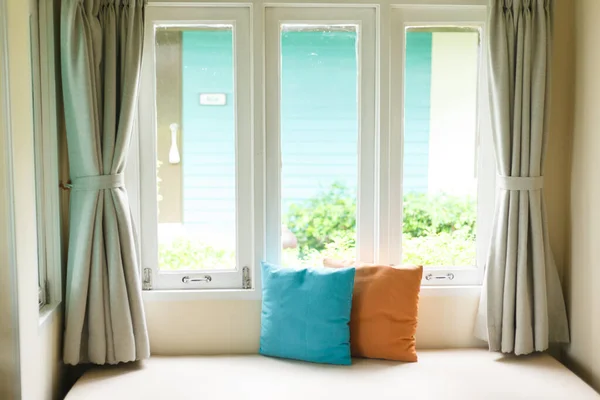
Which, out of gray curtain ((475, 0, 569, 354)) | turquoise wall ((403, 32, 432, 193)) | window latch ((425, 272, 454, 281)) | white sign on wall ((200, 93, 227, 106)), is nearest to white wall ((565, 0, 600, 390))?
gray curtain ((475, 0, 569, 354))

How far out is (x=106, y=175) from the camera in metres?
2.63

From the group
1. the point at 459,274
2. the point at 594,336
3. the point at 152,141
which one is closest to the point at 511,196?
the point at 459,274

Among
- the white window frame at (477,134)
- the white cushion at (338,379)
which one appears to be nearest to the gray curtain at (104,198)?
the white cushion at (338,379)

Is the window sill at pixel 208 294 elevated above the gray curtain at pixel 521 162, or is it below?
below

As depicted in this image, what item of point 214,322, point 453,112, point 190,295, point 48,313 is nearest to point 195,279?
point 190,295

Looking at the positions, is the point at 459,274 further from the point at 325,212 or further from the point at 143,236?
the point at 143,236

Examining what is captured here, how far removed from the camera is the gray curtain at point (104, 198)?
2.59 metres

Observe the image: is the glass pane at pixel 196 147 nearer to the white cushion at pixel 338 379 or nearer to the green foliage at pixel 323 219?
the green foliage at pixel 323 219

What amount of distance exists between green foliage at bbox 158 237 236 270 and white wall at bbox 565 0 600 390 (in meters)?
1.50

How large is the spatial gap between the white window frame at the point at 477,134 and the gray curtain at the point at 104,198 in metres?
1.11

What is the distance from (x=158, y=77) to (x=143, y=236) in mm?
703

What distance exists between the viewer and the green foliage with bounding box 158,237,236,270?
292cm

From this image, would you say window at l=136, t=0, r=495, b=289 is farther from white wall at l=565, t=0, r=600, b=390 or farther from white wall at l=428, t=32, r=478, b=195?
white wall at l=565, t=0, r=600, b=390

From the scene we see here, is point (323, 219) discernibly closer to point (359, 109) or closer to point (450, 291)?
point (359, 109)
